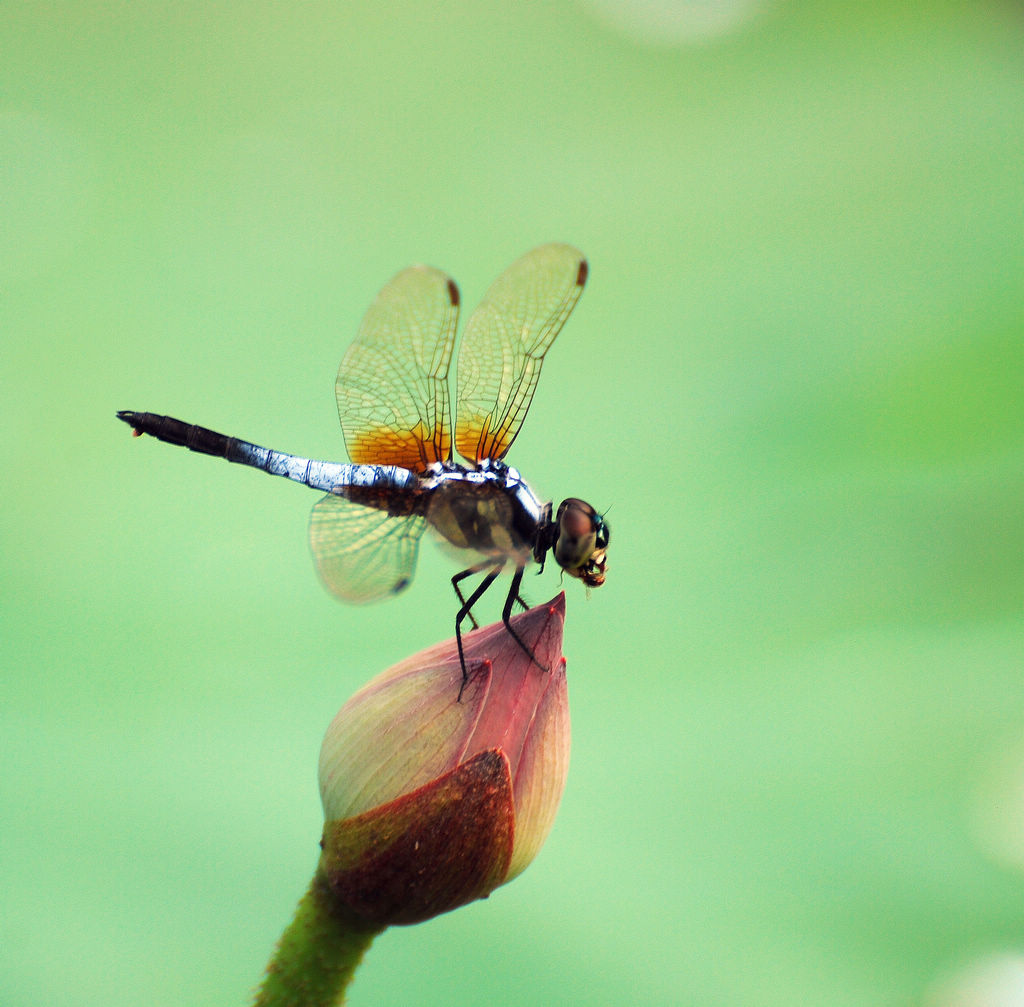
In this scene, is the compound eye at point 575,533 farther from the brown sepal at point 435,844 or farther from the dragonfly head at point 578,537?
the brown sepal at point 435,844

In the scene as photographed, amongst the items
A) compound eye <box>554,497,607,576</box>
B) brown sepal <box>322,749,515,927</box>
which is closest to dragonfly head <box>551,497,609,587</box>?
compound eye <box>554,497,607,576</box>

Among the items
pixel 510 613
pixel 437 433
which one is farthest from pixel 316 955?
pixel 437 433

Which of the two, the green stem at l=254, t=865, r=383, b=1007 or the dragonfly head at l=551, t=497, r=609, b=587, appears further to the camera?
the dragonfly head at l=551, t=497, r=609, b=587

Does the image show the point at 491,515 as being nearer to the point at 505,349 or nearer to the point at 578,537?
the point at 578,537

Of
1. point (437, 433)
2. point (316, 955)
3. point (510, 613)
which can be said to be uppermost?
point (437, 433)

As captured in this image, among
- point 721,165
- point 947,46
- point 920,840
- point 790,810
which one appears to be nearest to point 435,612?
point 790,810

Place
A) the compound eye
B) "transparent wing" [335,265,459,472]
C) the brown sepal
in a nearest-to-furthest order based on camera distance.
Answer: the brown sepal
the compound eye
"transparent wing" [335,265,459,472]

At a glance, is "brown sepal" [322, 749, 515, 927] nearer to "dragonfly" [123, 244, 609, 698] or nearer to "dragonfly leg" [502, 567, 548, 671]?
"dragonfly leg" [502, 567, 548, 671]
